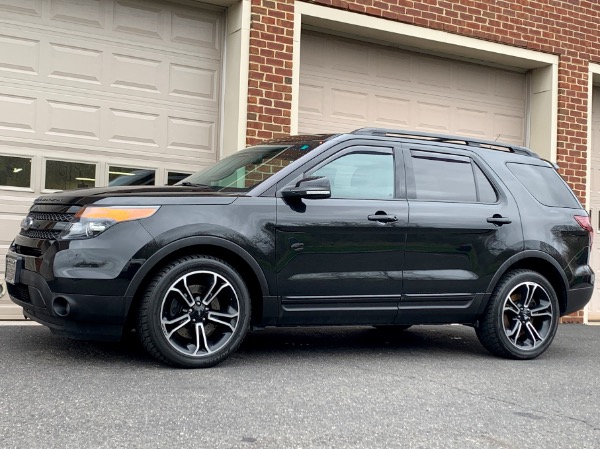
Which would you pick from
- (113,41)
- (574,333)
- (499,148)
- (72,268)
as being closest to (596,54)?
(574,333)

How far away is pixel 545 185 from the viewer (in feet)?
23.7

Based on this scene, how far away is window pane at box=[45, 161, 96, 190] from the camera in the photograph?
8.42 m

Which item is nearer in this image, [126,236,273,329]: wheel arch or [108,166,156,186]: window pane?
[126,236,273,329]: wheel arch

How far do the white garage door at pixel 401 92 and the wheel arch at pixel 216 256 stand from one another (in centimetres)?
450

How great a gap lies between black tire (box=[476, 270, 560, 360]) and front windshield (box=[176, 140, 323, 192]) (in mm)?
1973

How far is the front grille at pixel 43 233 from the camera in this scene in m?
5.43

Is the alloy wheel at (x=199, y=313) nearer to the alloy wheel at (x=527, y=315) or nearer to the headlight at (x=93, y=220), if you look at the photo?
the headlight at (x=93, y=220)

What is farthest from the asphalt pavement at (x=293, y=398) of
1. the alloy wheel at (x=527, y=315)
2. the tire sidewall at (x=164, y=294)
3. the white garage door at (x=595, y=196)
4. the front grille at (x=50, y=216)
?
the white garage door at (x=595, y=196)

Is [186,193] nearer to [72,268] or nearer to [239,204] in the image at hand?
[239,204]

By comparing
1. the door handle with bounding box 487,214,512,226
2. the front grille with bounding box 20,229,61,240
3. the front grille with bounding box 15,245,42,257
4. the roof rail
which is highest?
the roof rail

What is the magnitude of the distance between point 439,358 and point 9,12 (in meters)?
5.43

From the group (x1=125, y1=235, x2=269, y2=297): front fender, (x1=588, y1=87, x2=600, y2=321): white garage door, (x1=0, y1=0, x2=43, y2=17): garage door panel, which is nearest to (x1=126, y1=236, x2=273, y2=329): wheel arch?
(x1=125, y1=235, x2=269, y2=297): front fender

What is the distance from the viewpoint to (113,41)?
880cm

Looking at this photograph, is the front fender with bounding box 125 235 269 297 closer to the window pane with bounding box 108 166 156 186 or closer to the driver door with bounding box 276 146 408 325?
the driver door with bounding box 276 146 408 325
